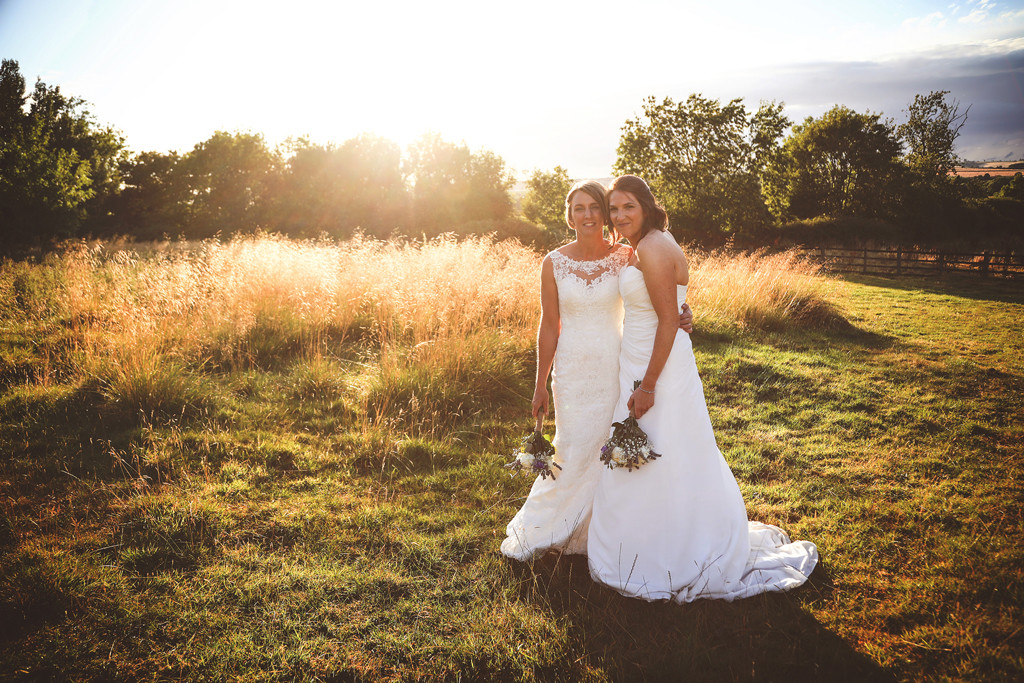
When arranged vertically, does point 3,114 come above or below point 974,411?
above

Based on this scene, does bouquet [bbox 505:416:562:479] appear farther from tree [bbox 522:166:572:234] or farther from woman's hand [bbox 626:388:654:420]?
tree [bbox 522:166:572:234]

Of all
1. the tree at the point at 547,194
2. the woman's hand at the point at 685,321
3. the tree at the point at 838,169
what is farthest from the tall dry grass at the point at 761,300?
the tree at the point at 547,194

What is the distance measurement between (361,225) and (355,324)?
72.0 ft

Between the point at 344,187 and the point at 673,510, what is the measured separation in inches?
1281

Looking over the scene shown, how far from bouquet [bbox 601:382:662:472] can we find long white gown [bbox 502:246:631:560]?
39 centimetres

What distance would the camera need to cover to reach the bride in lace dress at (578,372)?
3.13 m

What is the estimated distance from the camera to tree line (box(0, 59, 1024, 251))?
1083 inches

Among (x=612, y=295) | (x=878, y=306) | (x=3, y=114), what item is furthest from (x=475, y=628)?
(x=3, y=114)

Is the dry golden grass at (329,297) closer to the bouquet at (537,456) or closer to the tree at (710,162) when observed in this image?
the bouquet at (537,456)

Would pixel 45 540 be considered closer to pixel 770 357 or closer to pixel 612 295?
pixel 612 295

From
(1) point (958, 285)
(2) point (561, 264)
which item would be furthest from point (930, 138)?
(2) point (561, 264)

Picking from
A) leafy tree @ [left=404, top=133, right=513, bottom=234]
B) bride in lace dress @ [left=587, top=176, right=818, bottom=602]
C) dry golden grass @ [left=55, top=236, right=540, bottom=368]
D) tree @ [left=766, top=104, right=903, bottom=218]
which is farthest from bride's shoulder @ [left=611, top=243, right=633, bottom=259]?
tree @ [left=766, top=104, right=903, bottom=218]

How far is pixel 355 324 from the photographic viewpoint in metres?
8.04

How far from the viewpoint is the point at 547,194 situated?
39000 mm
